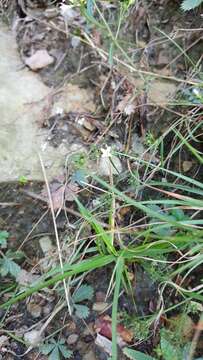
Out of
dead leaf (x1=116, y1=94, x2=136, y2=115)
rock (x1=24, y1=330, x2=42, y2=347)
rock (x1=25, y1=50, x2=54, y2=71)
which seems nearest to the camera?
rock (x1=24, y1=330, x2=42, y2=347)

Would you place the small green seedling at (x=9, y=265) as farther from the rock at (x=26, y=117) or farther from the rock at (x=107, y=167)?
the rock at (x=107, y=167)

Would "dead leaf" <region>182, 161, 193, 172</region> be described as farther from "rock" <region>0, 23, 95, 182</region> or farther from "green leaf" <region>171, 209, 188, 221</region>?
"rock" <region>0, 23, 95, 182</region>

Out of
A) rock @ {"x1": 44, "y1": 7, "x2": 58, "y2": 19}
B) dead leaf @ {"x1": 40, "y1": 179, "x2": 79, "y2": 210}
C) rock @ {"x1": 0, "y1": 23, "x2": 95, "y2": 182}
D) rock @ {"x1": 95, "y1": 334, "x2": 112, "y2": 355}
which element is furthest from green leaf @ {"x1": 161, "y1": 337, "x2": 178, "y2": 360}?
rock @ {"x1": 44, "y1": 7, "x2": 58, "y2": 19}

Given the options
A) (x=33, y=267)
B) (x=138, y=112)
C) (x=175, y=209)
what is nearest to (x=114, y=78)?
(x=138, y=112)

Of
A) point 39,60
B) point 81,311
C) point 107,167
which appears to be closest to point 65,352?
point 81,311

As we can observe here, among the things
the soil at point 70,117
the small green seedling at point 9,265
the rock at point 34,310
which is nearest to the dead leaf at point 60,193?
the soil at point 70,117

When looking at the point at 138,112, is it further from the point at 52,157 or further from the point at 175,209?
the point at 175,209

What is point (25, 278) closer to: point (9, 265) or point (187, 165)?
point (9, 265)
